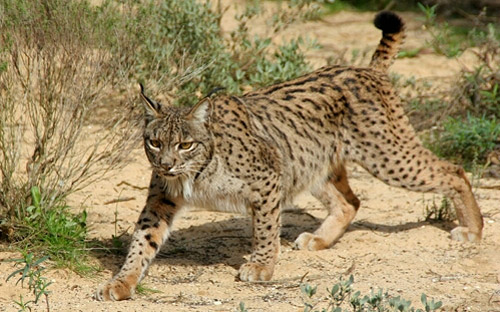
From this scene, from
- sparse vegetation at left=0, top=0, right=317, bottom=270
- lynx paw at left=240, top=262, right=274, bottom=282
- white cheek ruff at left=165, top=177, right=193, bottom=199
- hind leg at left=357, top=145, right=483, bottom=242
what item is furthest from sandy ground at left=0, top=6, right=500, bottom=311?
white cheek ruff at left=165, top=177, right=193, bottom=199

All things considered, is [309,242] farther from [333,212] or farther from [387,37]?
[387,37]

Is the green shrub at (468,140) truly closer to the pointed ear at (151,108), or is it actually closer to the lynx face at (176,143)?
the lynx face at (176,143)

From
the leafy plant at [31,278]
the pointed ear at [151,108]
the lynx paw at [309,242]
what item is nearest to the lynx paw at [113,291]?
the leafy plant at [31,278]

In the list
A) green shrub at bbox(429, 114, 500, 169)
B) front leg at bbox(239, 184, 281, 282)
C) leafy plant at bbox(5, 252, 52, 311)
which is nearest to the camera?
leafy plant at bbox(5, 252, 52, 311)

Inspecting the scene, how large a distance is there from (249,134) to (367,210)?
1919 millimetres

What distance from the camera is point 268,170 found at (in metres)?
5.94

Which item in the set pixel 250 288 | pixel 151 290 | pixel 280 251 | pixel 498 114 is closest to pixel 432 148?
pixel 498 114

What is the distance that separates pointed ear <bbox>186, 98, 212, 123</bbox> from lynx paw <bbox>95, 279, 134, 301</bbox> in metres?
1.17

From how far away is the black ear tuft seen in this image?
6.62 metres

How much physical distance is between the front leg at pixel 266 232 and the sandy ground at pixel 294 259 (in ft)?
0.49

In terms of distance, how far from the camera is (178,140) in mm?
5539

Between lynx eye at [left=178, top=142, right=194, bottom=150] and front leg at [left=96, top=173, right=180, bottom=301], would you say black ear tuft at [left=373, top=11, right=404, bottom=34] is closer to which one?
lynx eye at [left=178, top=142, right=194, bottom=150]

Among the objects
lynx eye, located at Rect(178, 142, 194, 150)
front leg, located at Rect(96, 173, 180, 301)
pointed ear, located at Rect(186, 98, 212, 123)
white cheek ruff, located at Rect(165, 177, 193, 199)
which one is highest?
pointed ear, located at Rect(186, 98, 212, 123)

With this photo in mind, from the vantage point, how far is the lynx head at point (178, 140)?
218 inches
